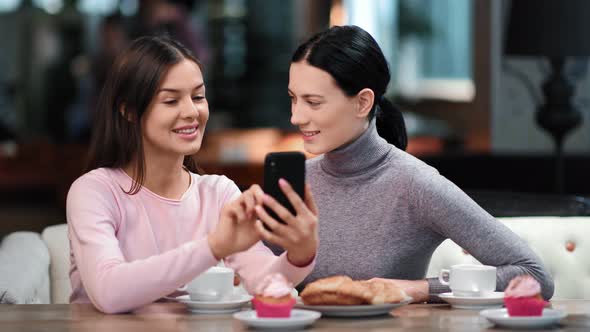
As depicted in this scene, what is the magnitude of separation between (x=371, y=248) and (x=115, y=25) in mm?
8377

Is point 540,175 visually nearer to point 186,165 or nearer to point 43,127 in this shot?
point 186,165

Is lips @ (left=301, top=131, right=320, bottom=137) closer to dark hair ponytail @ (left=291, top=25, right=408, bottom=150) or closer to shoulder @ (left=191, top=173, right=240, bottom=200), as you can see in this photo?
dark hair ponytail @ (left=291, top=25, right=408, bottom=150)

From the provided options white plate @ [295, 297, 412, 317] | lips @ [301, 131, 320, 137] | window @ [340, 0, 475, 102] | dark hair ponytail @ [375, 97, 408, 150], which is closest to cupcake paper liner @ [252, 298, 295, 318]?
white plate @ [295, 297, 412, 317]

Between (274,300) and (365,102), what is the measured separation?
76cm

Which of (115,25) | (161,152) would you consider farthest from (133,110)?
(115,25)

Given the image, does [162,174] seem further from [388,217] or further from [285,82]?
[285,82]

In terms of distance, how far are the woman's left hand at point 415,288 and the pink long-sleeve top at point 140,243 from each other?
0.88 ft

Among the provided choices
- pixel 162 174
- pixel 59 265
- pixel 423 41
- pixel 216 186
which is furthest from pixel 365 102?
pixel 423 41

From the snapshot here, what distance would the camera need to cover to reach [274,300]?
1864 mm

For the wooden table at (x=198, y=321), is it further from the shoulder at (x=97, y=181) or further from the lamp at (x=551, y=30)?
the lamp at (x=551, y=30)

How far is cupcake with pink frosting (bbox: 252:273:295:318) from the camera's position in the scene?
6.10 ft

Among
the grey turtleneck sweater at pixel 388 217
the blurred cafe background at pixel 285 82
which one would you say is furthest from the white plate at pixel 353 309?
the blurred cafe background at pixel 285 82

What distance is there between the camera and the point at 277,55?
12.3 metres

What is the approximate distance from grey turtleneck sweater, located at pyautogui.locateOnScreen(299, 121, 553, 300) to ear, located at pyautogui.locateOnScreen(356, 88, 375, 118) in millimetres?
60
